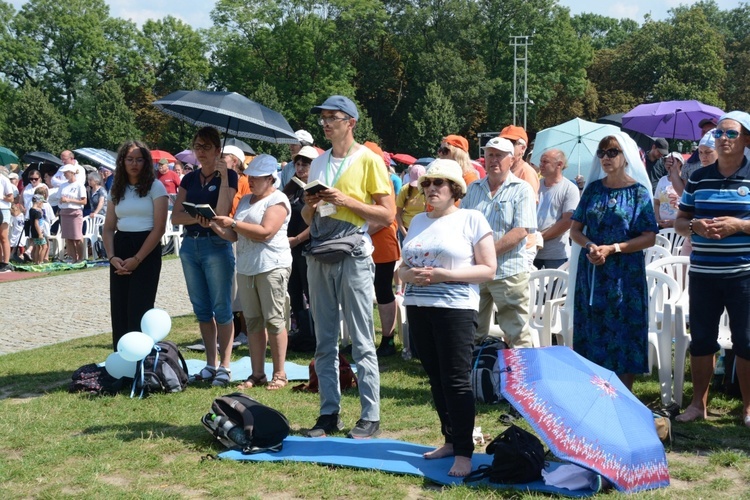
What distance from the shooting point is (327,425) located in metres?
5.56

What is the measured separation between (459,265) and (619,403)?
3.55ft

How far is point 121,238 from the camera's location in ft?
23.1

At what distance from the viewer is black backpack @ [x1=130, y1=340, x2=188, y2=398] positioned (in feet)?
21.9

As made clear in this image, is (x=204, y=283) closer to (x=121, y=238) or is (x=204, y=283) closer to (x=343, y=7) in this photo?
(x=121, y=238)

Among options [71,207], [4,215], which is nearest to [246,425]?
[4,215]

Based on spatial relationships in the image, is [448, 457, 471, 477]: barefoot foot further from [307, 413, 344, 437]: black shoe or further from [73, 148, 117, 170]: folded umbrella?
[73, 148, 117, 170]: folded umbrella

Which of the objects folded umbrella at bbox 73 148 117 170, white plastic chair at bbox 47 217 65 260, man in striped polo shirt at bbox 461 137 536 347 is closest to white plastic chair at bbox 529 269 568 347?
man in striped polo shirt at bbox 461 137 536 347

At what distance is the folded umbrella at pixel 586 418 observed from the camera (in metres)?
4.11

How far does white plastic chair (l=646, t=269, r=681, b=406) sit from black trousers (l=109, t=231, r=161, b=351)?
395cm

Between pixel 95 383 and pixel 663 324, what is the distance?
439cm

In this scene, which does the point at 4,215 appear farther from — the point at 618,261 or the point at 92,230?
the point at 618,261

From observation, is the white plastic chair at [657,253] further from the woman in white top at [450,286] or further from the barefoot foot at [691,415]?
the woman in white top at [450,286]

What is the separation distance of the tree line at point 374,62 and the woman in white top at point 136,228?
51564 millimetres

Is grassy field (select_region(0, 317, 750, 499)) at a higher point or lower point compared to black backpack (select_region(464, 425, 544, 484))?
lower
